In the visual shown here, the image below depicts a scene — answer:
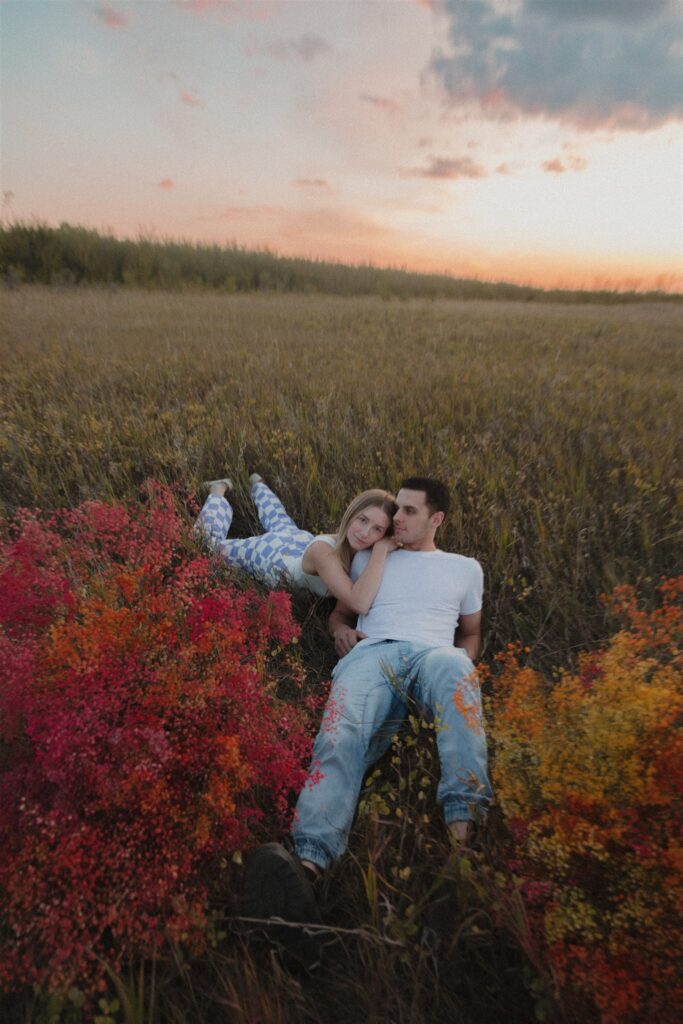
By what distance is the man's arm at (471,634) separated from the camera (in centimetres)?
308

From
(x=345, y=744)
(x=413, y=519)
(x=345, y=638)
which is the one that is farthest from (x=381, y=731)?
(x=413, y=519)

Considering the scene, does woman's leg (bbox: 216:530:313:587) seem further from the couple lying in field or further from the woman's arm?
the woman's arm

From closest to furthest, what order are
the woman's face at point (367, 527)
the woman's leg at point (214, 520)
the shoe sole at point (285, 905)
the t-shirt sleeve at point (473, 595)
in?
the shoe sole at point (285, 905)
the t-shirt sleeve at point (473, 595)
the woman's face at point (367, 527)
the woman's leg at point (214, 520)

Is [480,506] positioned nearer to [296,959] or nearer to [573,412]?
[573,412]

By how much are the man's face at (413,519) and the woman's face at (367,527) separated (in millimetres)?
78

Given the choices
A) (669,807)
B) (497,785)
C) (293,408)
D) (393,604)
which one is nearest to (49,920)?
(497,785)

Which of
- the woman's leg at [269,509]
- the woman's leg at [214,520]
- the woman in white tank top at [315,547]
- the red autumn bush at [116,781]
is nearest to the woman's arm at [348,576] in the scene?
the woman in white tank top at [315,547]

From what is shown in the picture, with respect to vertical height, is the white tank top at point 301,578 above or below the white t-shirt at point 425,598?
below

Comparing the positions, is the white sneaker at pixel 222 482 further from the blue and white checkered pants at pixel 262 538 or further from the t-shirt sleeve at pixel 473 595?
the t-shirt sleeve at pixel 473 595

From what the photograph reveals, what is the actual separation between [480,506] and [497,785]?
185 centimetres

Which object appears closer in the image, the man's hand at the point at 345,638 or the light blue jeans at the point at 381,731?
the light blue jeans at the point at 381,731

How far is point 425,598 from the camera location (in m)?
3.09

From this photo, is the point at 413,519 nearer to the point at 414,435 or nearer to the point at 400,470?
the point at 400,470

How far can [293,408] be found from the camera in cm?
522
